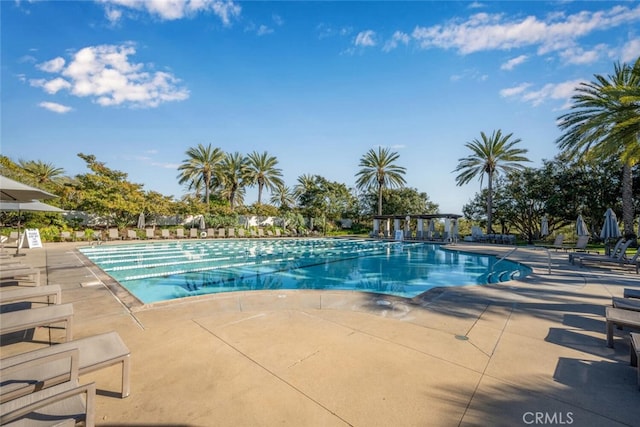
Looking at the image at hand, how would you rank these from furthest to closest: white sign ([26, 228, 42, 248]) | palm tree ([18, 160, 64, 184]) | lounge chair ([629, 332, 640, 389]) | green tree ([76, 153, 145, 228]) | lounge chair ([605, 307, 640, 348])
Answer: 1. palm tree ([18, 160, 64, 184])
2. green tree ([76, 153, 145, 228])
3. white sign ([26, 228, 42, 248])
4. lounge chair ([605, 307, 640, 348])
5. lounge chair ([629, 332, 640, 389])

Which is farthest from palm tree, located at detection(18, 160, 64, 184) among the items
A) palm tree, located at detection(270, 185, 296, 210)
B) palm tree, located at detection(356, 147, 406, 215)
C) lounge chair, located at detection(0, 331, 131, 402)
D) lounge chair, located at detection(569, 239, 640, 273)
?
lounge chair, located at detection(569, 239, 640, 273)

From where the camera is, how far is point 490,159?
26047mm

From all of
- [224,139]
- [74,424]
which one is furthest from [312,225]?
[74,424]

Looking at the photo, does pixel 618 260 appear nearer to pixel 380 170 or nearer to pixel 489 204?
pixel 489 204

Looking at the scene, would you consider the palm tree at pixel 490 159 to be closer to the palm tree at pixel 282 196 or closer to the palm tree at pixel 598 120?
the palm tree at pixel 598 120

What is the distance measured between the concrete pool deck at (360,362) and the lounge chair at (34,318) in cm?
46

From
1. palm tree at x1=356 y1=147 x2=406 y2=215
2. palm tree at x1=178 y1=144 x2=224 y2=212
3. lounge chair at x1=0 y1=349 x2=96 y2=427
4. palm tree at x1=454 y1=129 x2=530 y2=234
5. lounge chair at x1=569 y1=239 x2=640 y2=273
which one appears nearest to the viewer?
lounge chair at x1=0 y1=349 x2=96 y2=427

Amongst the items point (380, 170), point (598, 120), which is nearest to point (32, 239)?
Result: point (598, 120)

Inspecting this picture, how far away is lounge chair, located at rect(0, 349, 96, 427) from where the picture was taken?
4.42 ft

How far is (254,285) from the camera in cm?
877

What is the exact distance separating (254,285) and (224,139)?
27039 millimetres

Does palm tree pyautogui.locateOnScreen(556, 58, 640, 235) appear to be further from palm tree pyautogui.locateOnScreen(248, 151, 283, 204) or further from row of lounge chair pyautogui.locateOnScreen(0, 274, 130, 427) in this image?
palm tree pyautogui.locateOnScreen(248, 151, 283, 204)

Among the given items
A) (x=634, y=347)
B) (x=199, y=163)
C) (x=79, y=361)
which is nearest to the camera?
(x=79, y=361)

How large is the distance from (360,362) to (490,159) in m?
29.0
